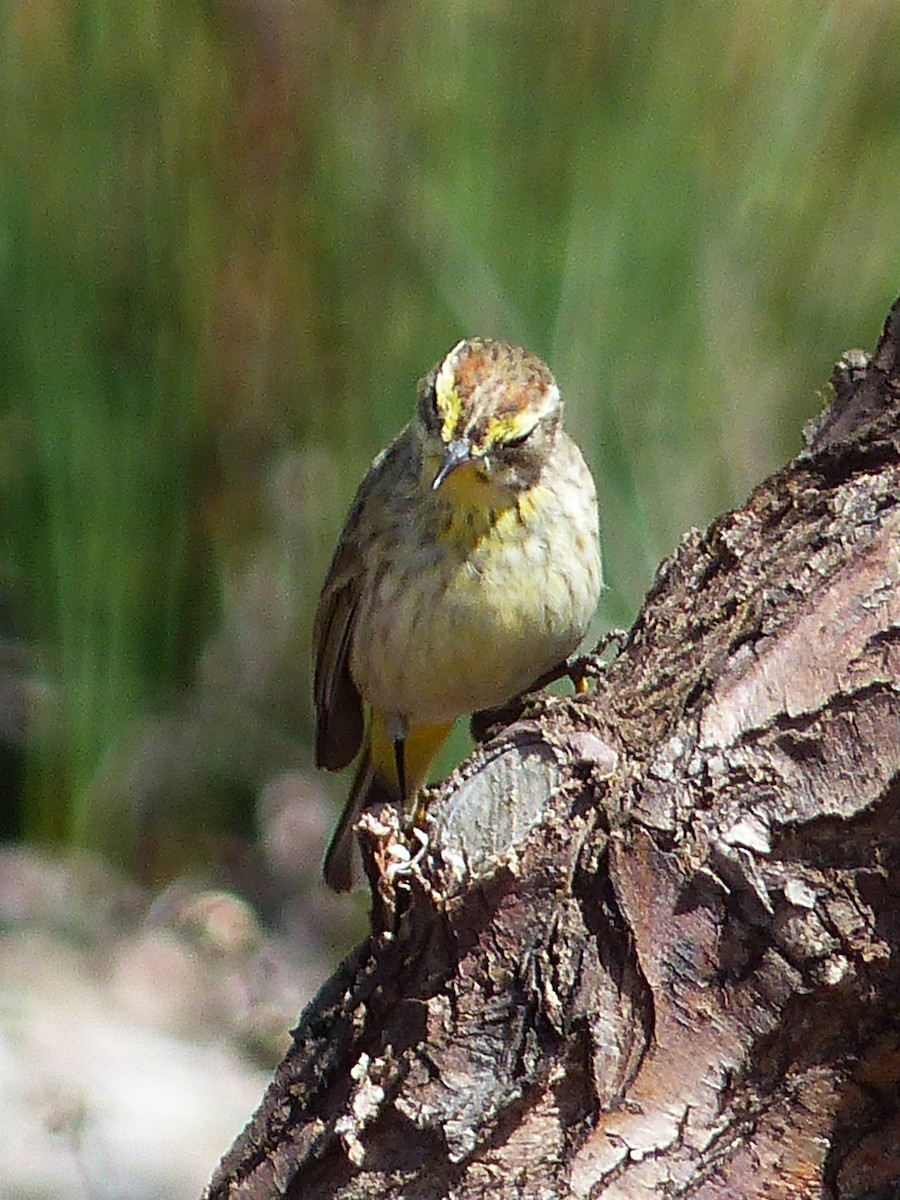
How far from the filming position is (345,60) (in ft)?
16.5

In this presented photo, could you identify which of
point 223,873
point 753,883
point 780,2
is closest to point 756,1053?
point 753,883

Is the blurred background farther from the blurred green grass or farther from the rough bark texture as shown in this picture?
the rough bark texture

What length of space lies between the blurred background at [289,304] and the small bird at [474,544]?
69 cm

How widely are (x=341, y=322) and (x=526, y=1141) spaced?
3.39m

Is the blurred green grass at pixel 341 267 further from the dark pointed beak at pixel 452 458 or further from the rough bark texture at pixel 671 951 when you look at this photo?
the rough bark texture at pixel 671 951

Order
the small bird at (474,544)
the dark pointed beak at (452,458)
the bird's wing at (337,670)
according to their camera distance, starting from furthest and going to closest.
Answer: the bird's wing at (337,670)
the small bird at (474,544)
the dark pointed beak at (452,458)

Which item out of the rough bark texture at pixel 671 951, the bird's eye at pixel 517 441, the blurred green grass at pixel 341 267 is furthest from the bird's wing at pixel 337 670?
the rough bark texture at pixel 671 951

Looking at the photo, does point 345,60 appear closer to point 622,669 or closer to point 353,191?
point 353,191

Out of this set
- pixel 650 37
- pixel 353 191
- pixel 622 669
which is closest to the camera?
pixel 622 669

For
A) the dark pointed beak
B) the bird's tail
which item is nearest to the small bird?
the dark pointed beak

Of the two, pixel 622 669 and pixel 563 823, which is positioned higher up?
pixel 622 669

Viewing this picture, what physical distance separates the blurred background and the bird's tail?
62 centimetres

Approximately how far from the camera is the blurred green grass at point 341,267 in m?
4.58

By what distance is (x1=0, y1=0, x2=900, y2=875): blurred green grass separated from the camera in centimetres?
458
